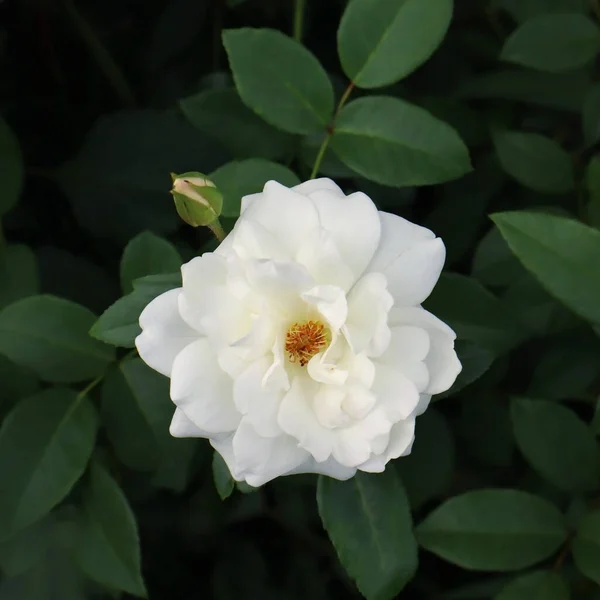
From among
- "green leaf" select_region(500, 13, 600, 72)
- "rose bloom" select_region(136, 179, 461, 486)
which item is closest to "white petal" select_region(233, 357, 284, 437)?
"rose bloom" select_region(136, 179, 461, 486)

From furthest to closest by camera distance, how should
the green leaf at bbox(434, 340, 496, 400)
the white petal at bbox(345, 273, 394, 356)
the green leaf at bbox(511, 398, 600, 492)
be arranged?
the green leaf at bbox(511, 398, 600, 492) → the green leaf at bbox(434, 340, 496, 400) → the white petal at bbox(345, 273, 394, 356)

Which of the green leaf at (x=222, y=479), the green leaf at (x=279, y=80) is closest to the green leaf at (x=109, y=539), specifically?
the green leaf at (x=222, y=479)

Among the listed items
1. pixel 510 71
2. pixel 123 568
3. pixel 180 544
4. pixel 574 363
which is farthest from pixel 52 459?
pixel 510 71

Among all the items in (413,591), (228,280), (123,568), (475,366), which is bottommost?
(413,591)

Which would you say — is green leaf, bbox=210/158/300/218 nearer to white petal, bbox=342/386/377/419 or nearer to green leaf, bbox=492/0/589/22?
white petal, bbox=342/386/377/419

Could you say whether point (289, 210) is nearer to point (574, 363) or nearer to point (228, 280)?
point (228, 280)

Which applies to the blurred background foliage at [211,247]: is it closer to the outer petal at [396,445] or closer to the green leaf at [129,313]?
the green leaf at [129,313]
